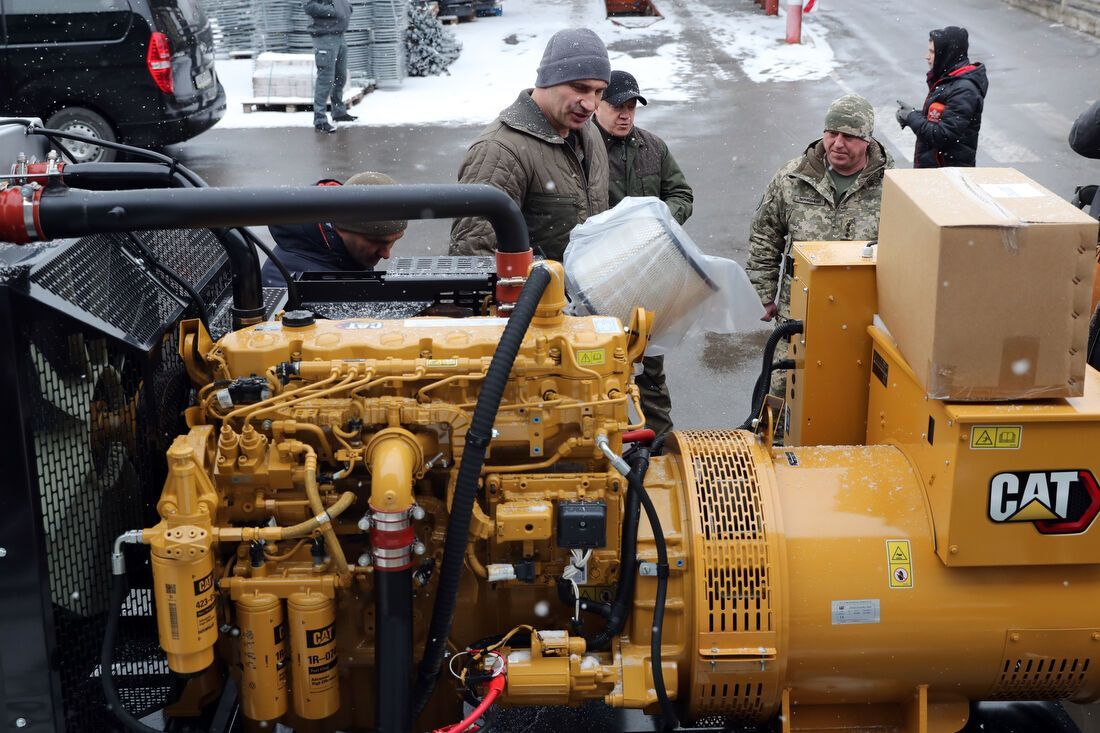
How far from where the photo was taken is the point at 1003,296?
2771mm

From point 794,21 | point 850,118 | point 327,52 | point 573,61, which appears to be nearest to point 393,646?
point 573,61

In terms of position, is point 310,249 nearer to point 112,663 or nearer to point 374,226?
point 374,226

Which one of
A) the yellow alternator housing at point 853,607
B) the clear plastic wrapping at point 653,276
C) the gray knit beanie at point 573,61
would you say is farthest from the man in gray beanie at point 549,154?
the yellow alternator housing at point 853,607

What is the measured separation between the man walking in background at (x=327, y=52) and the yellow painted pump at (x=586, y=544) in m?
10.5

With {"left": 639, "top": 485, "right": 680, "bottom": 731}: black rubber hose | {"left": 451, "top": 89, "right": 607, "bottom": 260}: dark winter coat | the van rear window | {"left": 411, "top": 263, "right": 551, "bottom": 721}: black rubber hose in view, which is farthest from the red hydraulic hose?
the van rear window

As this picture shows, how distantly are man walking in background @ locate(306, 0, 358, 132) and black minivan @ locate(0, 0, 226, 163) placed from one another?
6.30 ft

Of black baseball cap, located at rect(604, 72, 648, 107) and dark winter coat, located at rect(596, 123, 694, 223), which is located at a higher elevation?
black baseball cap, located at rect(604, 72, 648, 107)

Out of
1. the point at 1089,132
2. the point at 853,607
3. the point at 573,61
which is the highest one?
the point at 573,61

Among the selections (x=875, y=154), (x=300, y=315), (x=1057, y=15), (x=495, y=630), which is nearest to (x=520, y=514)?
(x=495, y=630)

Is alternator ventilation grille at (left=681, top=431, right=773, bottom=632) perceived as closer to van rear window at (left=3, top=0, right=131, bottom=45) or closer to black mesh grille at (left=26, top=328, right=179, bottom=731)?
black mesh grille at (left=26, top=328, right=179, bottom=731)

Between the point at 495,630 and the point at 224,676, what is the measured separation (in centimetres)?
74

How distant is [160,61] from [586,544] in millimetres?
9313

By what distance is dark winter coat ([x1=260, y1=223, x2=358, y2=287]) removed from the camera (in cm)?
419

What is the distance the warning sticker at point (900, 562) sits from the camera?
9.80ft
